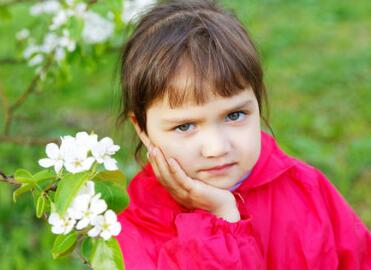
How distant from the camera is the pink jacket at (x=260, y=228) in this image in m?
1.81

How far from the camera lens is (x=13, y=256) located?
10.7 ft

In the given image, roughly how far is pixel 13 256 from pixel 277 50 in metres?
3.09

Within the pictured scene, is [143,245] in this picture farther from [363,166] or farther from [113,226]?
[363,166]

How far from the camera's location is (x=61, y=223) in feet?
4.44

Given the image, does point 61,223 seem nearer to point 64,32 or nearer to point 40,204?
point 40,204

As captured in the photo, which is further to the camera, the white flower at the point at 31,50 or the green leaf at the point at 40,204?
the white flower at the point at 31,50

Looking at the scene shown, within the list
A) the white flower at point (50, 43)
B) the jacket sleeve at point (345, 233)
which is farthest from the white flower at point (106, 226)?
the white flower at point (50, 43)

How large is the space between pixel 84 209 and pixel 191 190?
21.3 inches

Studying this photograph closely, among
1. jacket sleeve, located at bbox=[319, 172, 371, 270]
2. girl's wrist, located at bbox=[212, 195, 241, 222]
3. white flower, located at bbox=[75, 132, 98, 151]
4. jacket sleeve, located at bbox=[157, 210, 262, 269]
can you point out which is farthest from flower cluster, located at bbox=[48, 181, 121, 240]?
jacket sleeve, located at bbox=[319, 172, 371, 270]

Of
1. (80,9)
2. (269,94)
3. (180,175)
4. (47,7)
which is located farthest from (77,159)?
(269,94)

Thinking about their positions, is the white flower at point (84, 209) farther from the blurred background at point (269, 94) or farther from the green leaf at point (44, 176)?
the blurred background at point (269, 94)

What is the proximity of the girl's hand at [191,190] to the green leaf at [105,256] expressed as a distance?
1.65 feet

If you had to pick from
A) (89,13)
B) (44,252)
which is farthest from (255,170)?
(44,252)

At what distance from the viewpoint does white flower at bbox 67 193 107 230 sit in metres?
1.34
